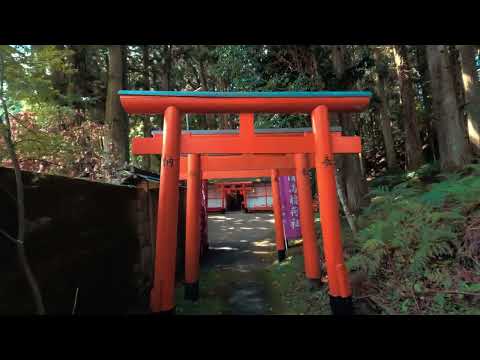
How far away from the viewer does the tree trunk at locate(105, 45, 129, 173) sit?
22.1ft

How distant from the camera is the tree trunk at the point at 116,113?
675 centimetres

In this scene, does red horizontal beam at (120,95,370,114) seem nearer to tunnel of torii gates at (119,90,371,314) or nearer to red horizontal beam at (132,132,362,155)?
tunnel of torii gates at (119,90,371,314)

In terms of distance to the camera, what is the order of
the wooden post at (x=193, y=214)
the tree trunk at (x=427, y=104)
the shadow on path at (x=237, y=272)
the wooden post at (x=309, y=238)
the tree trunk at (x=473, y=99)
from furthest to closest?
the tree trunk at (x=427, y=104)
the tree trunk at (x=473, y=99)
the wooden post at (x=193, y=214)
the wooden post at (x=309, y=238)
the shadow on path at (x=237, y=272)

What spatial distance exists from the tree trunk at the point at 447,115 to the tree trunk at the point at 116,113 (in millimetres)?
8567

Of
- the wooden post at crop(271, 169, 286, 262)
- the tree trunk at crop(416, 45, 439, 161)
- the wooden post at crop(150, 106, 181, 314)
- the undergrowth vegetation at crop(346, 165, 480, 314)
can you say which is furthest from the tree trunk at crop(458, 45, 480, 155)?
the wooden post at crop(150, 106, 181, 314)

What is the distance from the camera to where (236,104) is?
3.56 m

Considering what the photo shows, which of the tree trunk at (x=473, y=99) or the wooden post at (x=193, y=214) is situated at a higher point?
the tree trunk at (x=473, y=99)

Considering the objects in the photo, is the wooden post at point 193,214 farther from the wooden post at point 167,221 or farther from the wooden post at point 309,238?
the wooden post at point 309,238

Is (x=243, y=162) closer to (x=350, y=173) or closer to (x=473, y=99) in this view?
(x=350, y=173)

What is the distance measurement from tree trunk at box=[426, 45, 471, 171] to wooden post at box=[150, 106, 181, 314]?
23.7 ft

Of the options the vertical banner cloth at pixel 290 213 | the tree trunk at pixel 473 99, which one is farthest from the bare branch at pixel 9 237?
the tree trunk at pixel 473 99

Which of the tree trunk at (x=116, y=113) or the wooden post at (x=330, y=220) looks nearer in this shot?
the wooden post at (x=330, y=220)

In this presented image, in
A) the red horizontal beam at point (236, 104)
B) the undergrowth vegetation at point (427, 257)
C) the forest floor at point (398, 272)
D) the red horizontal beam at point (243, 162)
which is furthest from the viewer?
the red horizontal beam at point (243, 162)

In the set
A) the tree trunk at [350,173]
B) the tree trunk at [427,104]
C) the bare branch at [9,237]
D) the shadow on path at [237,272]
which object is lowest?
the shadow on path at [237,272]
